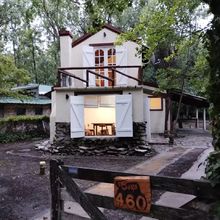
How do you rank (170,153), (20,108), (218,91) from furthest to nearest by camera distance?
1. (20,108)
2. (170,153)
3. (218,91)

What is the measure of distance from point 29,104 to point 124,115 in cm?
1376

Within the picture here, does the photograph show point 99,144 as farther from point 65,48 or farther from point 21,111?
point 21,111

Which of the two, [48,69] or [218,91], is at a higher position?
[48,69]

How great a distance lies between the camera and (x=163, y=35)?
9.57m

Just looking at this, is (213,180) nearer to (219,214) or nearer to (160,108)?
(219,214)

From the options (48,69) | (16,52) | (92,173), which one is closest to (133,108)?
→ (92,173)

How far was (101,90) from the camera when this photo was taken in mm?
13664

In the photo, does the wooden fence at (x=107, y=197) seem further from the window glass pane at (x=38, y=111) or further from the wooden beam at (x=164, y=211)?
the window glass pane at (x=38, y=111)

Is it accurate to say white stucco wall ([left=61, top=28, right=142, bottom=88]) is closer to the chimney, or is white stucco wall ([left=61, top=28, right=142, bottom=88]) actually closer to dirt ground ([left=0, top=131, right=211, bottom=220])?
the chimney

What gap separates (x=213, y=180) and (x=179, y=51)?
9474mm

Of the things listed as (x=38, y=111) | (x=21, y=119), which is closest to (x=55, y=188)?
(x=21, y=119)

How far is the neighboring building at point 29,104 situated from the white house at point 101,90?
6.56 meters

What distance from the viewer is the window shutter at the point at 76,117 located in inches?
528

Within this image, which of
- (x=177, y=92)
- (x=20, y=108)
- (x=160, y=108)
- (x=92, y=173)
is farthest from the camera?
(x=20, y=108)
